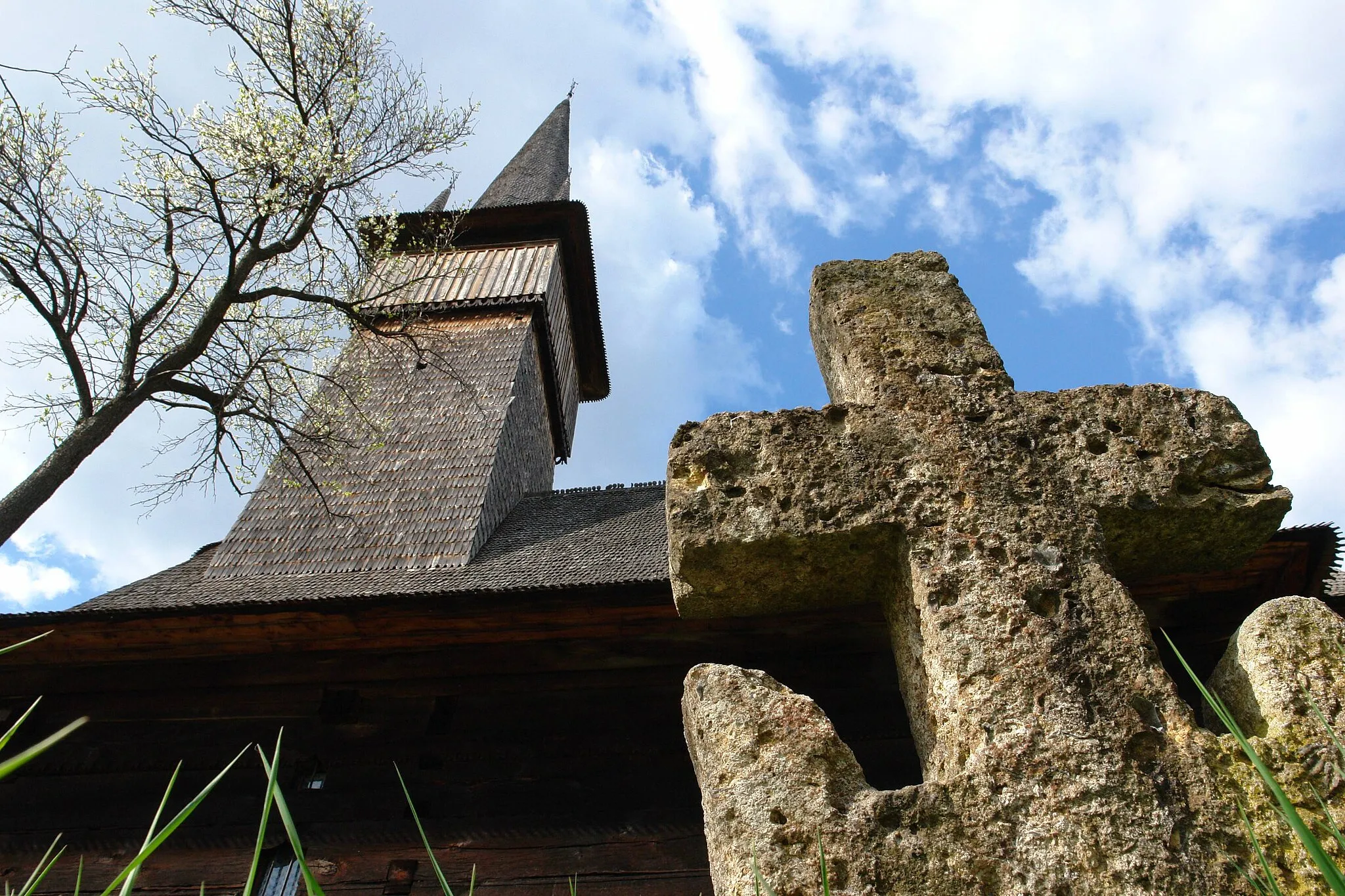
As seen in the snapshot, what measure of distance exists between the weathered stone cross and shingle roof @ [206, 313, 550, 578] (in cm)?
586

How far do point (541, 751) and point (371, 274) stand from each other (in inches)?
283

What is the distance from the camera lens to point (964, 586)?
6.20 ft

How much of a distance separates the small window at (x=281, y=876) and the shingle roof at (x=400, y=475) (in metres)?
3.72

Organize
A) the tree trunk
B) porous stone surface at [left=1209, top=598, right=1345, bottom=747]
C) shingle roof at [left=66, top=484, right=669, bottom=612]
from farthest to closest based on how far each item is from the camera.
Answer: the tree trunk < shingle roof at [left=66, top=484, right=669, bottom=612] < porous stone surface at [left=1209, top=598, right=1345, bottom=747]

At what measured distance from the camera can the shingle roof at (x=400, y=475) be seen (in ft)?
25.8

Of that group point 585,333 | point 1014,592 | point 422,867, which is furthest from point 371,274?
point 1014,592

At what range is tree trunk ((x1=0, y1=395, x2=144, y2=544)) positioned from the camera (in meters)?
5.47

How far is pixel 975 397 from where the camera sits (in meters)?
2.27

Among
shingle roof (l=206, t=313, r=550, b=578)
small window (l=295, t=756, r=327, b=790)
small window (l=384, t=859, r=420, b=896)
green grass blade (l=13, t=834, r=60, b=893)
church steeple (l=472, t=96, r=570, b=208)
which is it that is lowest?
green grass blade (l=13, t=834, r=60, b=893)

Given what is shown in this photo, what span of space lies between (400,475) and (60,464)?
335 centimetres

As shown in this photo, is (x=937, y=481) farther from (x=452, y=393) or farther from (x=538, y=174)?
(x=538, y=174)

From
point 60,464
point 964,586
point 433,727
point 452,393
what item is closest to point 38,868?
point 433,727

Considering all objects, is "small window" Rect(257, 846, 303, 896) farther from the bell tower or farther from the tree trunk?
the bell tower

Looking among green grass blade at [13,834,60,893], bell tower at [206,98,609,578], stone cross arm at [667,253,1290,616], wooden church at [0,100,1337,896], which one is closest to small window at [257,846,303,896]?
wooden church at [0,100,1337,896]
